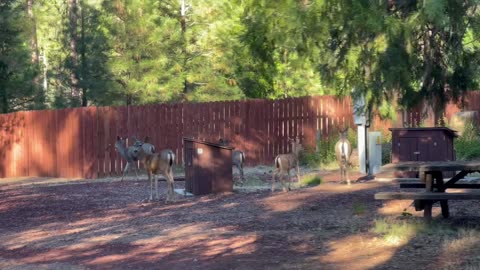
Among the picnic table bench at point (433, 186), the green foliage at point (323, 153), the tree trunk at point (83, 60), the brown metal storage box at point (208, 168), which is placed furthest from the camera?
the tree trunk at point (83, 60)

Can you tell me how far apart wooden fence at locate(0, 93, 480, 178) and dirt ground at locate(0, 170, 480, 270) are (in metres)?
9.87

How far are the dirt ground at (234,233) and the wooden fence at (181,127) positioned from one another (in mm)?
9871

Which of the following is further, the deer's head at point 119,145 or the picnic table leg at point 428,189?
the deer's head at point 119,145

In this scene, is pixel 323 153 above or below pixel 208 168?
above

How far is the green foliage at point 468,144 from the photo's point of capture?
2366 cm

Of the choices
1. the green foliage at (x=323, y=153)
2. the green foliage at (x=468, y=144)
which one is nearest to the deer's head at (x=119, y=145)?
the green foliage at (x=323, y=153)

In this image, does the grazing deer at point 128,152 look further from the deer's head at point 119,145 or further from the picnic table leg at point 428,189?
the picnic table leg at point 428,189

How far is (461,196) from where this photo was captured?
1224 centimetres

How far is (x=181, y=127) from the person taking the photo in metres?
30.4

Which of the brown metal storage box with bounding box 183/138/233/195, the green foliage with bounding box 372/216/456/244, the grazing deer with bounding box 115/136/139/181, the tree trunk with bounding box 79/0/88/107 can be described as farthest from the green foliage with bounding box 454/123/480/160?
the tree trunk with bounding box 79/0/88/107

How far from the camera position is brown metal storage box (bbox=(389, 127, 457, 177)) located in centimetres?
1889

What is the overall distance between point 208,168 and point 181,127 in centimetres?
1094

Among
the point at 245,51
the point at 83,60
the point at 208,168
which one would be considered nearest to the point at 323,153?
the point at 208,168

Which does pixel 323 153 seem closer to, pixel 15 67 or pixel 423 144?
pixel 423 144
